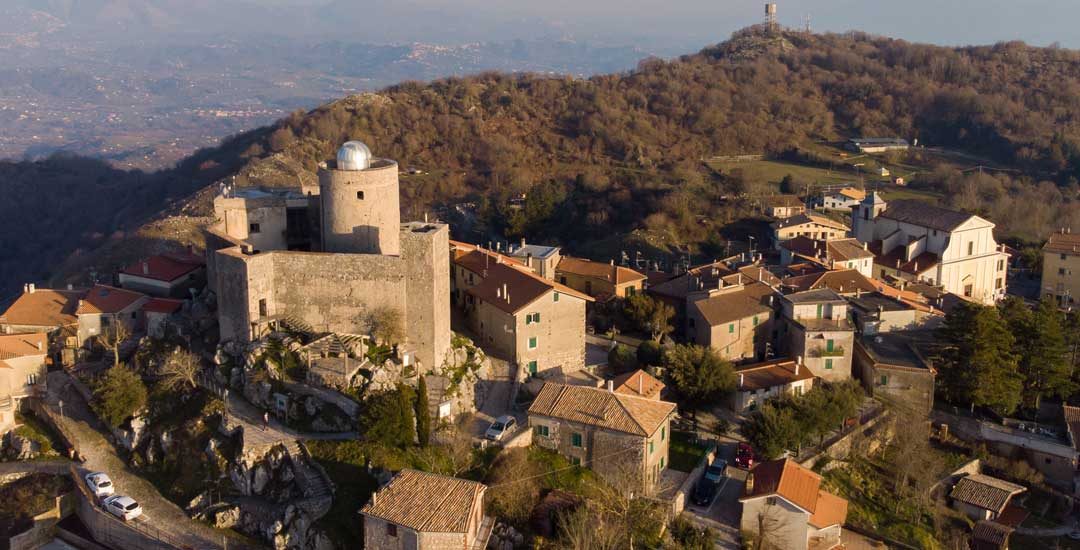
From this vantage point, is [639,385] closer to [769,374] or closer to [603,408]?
[603,408]

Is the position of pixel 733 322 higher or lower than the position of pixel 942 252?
lower

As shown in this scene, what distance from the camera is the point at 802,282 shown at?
1638 inches

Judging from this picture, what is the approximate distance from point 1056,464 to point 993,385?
3.43m

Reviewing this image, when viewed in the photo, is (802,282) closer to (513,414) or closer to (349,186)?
(513,414)

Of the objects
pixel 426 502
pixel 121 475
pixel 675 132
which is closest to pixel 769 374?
pixel 426 502

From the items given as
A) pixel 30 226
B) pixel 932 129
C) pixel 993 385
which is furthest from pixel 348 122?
pixel 993 385

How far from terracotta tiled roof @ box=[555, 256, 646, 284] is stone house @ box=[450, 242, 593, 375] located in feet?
27.5

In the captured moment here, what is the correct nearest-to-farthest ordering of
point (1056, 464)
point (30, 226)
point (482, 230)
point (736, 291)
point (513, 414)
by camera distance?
point (513, 414), point (1056, 464), point (736, 291), point (482, 230), point (30, 226)

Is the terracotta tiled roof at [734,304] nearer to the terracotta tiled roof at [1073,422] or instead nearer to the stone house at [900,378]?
the stone house at [900,378]

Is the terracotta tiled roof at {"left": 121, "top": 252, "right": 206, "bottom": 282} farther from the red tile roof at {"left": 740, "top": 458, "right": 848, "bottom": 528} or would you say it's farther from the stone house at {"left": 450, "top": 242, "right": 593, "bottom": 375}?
the red tile roof at {"left": 740, "top": 458, "right": 848, "bottom": 528}

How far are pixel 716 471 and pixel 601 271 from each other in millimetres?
16492

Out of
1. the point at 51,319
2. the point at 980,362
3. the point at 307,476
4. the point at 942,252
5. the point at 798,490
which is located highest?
the point at 942,252

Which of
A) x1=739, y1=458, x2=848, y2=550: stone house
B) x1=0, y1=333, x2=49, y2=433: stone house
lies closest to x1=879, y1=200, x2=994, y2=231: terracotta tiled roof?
x1=739, y1=458, x2=848, y2=550: stone house

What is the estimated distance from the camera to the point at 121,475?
2894cm
